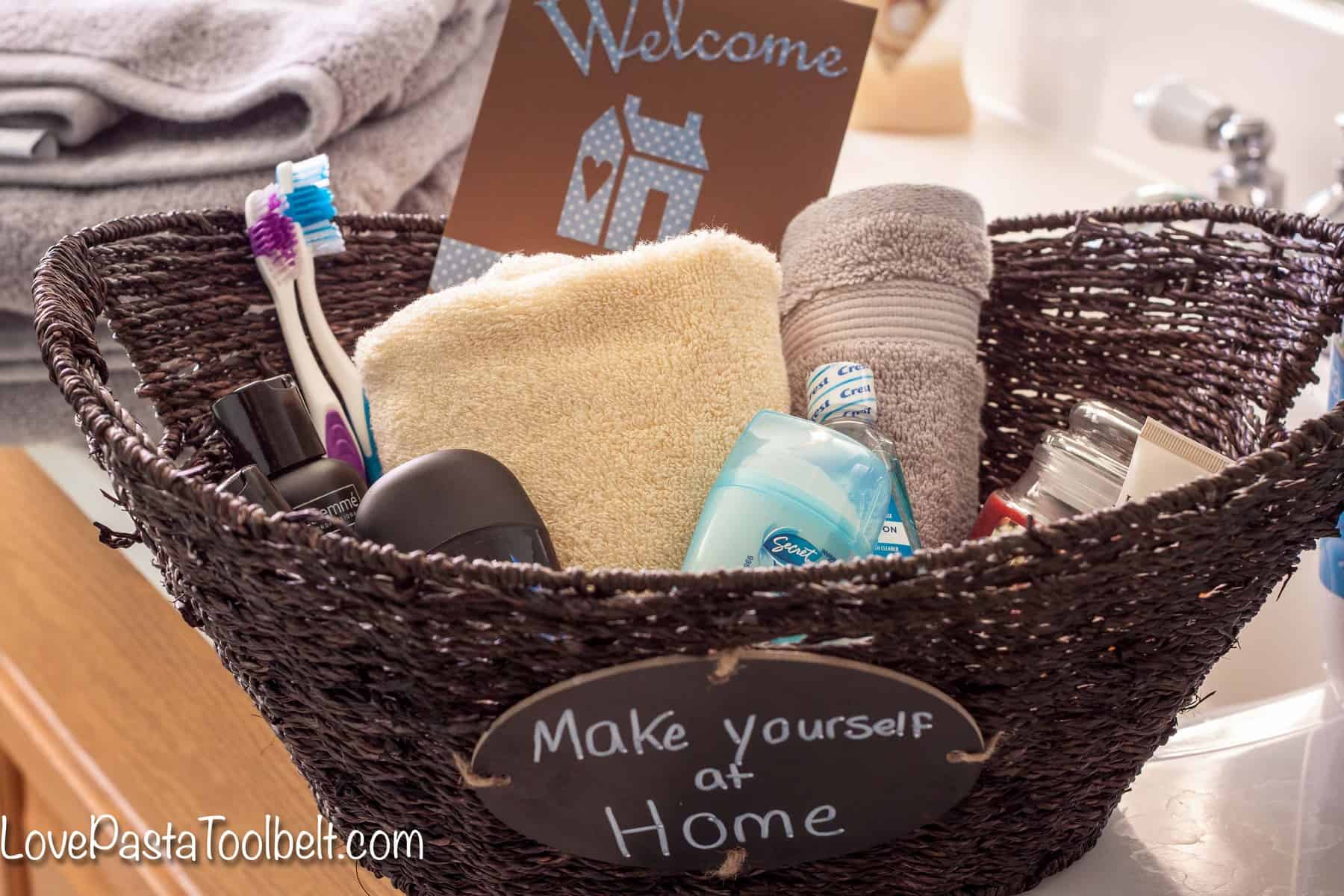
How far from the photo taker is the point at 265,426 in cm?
47

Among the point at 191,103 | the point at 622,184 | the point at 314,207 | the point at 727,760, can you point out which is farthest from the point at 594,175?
the point at 727,760

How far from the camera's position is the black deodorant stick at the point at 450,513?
0.40 meters

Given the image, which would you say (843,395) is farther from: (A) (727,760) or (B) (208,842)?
(B) (208,842)

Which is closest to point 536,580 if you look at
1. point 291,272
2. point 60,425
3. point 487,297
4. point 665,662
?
point 665,662

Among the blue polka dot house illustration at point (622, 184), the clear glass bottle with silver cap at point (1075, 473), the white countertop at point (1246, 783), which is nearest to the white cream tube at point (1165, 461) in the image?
the clear glass bottle with silver cap at point (1075, 473)

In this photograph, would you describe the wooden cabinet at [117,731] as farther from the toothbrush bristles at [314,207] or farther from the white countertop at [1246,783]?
the toothbrush bristles at [314,207]

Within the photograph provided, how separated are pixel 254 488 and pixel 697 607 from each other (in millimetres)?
183

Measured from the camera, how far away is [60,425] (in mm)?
686

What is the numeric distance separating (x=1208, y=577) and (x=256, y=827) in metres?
0.42

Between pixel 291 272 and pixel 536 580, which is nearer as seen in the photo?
pixel 536 580

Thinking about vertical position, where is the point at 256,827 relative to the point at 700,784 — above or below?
below

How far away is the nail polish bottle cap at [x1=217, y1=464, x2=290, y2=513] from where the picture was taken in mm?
393

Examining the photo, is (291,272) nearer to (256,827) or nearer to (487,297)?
(487,297)

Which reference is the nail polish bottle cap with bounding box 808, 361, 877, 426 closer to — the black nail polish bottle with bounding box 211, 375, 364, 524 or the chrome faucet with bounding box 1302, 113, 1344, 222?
the black nail polish bottle with bounding box 211, 375, 364, 524
